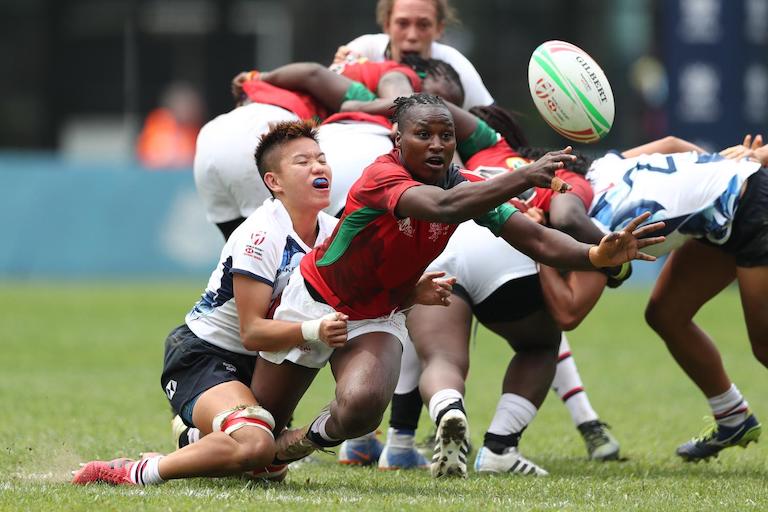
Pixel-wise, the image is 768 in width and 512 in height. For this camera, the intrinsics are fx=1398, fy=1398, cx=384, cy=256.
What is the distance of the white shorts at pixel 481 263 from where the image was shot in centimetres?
623

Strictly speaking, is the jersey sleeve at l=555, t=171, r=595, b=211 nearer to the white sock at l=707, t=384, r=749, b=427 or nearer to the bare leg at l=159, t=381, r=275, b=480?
the white sock at l=707, t=384, r=749, b=427

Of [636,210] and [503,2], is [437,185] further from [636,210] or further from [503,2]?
[503,2]

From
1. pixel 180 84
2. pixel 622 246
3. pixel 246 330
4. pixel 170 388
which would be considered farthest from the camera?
pixel 180 84

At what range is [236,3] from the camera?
22.8m

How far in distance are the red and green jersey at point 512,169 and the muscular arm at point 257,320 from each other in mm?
1149

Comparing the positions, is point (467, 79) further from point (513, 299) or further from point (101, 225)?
point (101, 225)

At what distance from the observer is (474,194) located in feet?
16.0

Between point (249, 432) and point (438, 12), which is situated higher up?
point (438, 12)

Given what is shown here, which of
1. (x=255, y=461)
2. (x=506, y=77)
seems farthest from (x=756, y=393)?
(x=506, y=77)

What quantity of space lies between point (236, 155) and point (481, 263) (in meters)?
1.36

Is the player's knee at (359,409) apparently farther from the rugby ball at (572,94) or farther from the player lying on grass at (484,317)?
the rugby ball at (572,94)

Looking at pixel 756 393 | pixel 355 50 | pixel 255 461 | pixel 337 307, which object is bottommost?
pixel 756 393

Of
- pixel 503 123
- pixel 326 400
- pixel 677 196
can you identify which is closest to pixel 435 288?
pixel 677 196

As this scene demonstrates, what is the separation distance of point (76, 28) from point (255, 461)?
1882cm
